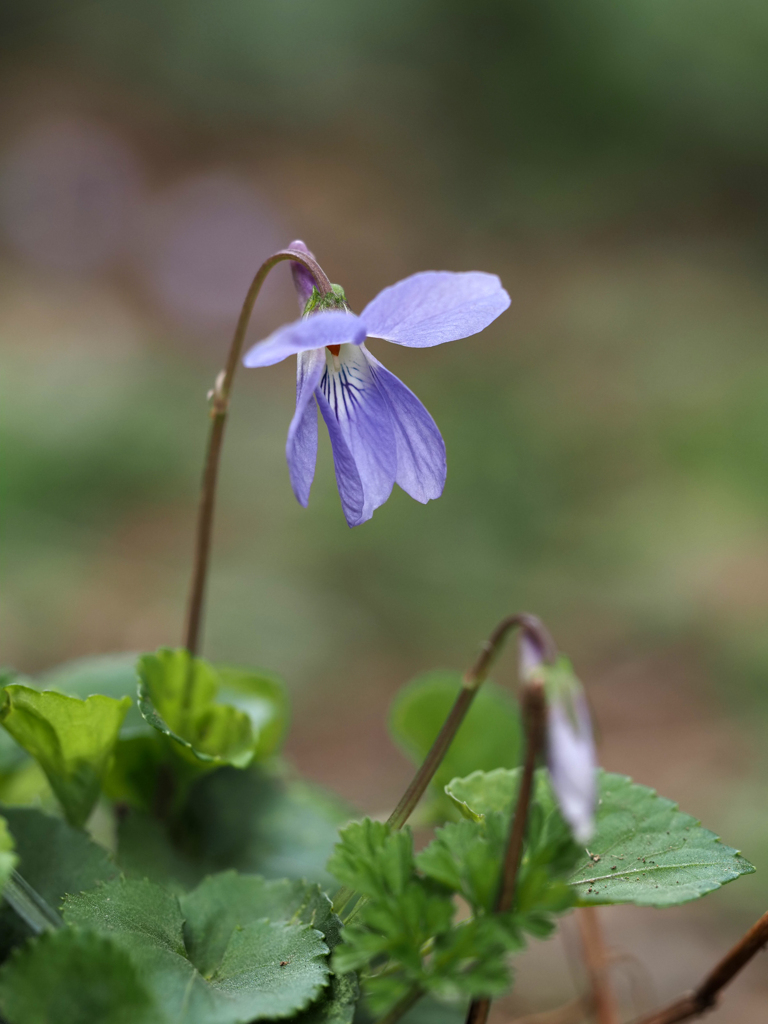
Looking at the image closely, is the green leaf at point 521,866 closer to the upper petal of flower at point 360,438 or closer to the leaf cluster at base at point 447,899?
the leaf cluster at base at point 447,899

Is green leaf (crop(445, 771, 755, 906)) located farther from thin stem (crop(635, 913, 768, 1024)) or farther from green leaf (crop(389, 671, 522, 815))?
green leaf (crop(389, 671, 522, 815))

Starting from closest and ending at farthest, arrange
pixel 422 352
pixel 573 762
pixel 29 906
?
pixel 573 762 → pixel 29 906 → pixel 422 352

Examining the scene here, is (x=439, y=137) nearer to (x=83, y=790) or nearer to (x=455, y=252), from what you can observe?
(x=455, y=252)

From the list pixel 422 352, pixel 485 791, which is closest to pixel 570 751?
pixel 485 791

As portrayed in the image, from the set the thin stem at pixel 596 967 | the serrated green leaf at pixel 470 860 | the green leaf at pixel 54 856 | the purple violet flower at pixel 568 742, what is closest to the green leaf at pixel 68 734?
the green leaf at pixel 54 856

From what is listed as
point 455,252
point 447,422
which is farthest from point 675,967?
point 455,252

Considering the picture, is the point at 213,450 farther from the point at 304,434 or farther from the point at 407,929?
the point at 407,929

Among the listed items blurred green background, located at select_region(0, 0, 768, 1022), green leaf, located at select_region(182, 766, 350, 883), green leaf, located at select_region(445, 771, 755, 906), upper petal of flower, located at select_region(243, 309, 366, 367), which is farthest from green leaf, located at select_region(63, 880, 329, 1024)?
blurred green background, located at select_region(0, 0, 768, 1022)

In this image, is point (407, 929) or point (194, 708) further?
point (194, 708)
